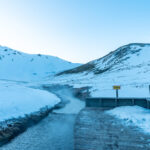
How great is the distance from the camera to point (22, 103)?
40.1 feet

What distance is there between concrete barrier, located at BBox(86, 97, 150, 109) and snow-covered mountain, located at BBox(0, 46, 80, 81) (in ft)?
180

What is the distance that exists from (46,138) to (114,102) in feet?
26.2

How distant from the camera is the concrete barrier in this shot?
12.5m

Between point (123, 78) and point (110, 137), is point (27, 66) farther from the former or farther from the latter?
point (110, 137)

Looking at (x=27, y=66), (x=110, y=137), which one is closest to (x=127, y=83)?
(x=110, y=137)

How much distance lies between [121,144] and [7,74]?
68.9 metres

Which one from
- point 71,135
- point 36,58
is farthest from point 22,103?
point 36,58

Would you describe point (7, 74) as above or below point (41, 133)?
above

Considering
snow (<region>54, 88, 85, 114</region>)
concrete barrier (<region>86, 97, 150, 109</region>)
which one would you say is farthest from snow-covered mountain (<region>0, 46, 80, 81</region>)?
concrete barrier (<region>86, 97, 150, 109</region>)

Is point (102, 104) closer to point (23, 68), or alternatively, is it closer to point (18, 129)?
point (18, 129)

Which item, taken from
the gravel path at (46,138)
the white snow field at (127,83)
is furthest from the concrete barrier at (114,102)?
the gravel path at (46,138)

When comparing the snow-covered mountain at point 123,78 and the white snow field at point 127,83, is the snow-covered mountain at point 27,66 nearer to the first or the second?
the snow-covered mountain at point 123,78

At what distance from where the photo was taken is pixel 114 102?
13.6m

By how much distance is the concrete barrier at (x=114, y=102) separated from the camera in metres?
12.5
